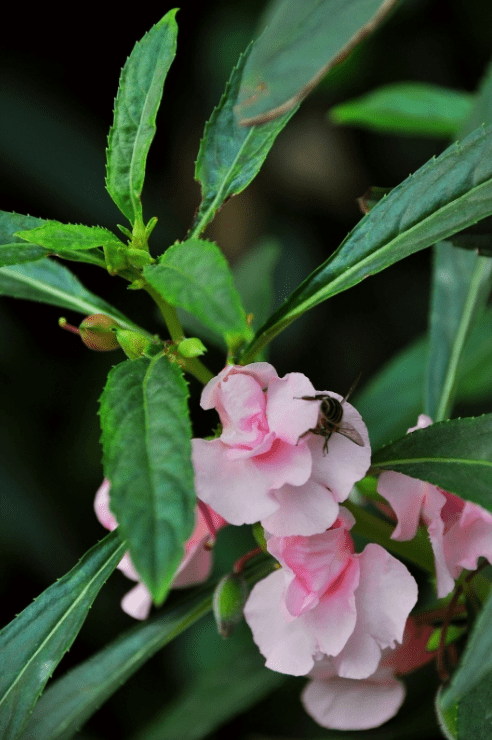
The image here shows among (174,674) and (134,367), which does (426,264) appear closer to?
(174,674)

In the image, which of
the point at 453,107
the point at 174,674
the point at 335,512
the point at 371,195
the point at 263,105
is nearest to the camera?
the point at 263,105

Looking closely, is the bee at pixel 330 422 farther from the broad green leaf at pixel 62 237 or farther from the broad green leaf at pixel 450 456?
the broad green leaf at pixel 62 237

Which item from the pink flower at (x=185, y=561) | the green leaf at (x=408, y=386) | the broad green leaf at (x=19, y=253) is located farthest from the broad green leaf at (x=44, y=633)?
the green leaf at (x=408, y=386)

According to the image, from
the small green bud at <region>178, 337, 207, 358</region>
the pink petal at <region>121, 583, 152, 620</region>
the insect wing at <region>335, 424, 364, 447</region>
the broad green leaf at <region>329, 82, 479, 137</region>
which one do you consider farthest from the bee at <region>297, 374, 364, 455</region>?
the broad green leaf at <region>329, 82, 479, 137</region>

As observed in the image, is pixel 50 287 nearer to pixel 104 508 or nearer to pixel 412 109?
pixel 104 508

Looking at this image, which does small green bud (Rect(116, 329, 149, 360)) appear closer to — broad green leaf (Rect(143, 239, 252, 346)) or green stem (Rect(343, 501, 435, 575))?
broad green leaf (Rect(143, 239, 252, 346))

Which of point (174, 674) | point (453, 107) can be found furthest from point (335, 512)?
point (174, 674)

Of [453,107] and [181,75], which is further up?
[181,75]
